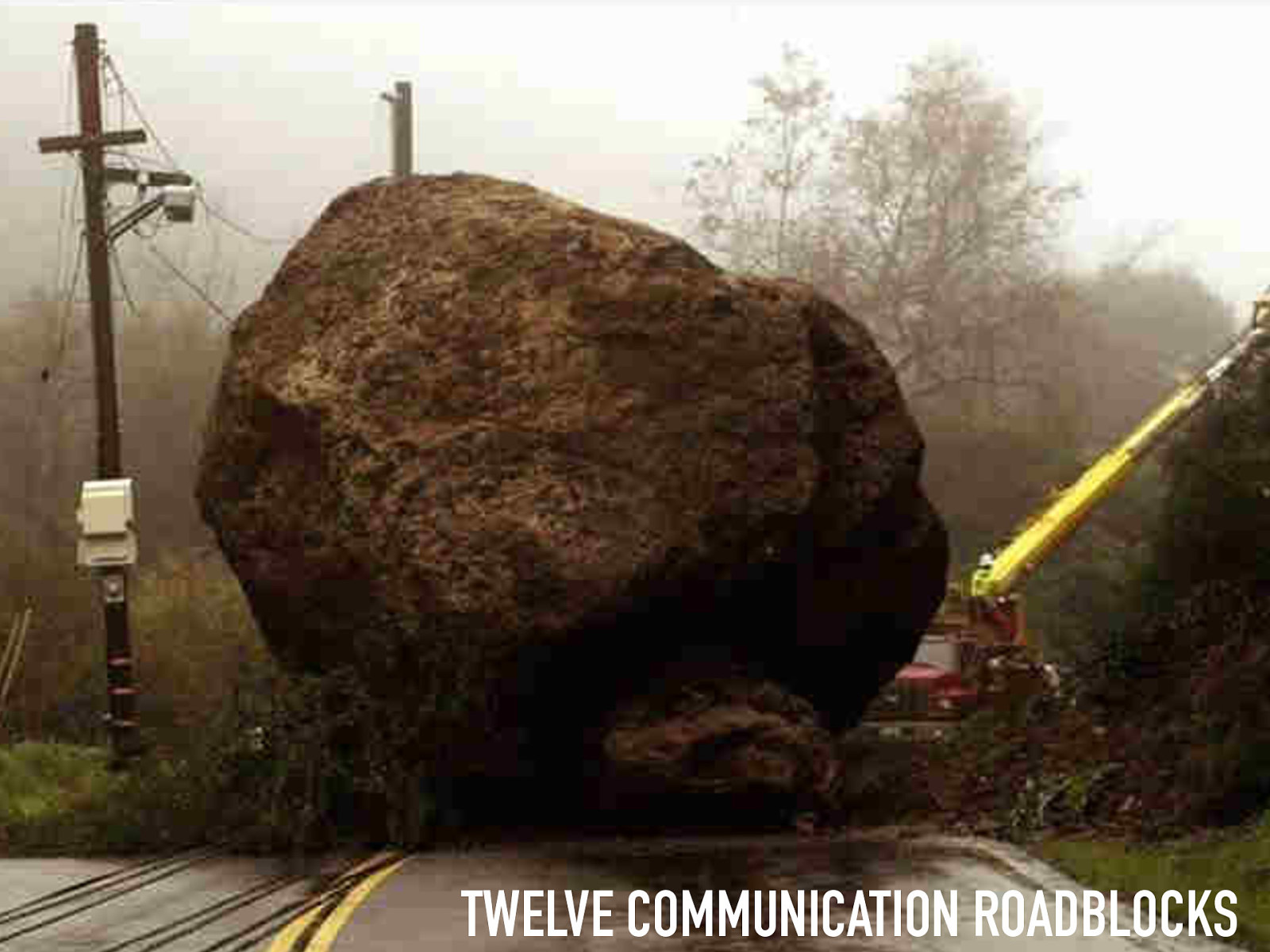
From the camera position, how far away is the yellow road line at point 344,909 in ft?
32.2

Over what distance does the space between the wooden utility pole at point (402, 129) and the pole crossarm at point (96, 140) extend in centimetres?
458

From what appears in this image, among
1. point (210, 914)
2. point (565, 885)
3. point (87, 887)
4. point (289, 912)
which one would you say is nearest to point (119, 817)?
point (87, 887)

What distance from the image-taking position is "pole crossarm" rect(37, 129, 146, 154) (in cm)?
2378

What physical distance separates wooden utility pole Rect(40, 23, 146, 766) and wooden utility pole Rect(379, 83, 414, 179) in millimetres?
4519

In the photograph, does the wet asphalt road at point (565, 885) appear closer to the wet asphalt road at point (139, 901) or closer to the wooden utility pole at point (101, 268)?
the wet asphalt road at point (139, 901)

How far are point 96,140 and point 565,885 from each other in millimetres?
14812

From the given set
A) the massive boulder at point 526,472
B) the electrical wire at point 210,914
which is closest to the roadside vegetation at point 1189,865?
the massive boulder at point 526,472

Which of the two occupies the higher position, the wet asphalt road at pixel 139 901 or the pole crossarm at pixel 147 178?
the pole crossarm at pixel 147 178

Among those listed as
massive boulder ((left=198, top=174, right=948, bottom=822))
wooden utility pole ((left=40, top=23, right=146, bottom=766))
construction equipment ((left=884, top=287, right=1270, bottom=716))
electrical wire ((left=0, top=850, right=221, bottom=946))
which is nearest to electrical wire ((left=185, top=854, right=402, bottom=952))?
electrical wire ((left=0, top=850, right=221, bottom=946))

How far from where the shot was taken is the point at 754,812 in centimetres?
1573

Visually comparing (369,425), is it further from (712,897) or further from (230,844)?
(712,897)

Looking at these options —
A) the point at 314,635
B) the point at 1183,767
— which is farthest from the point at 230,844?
the point at 1183,767

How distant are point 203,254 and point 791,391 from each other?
2501 inches

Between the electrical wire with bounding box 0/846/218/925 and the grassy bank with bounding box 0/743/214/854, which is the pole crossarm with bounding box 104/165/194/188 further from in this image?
the electrical wire with bounding box 0/846/218/925
